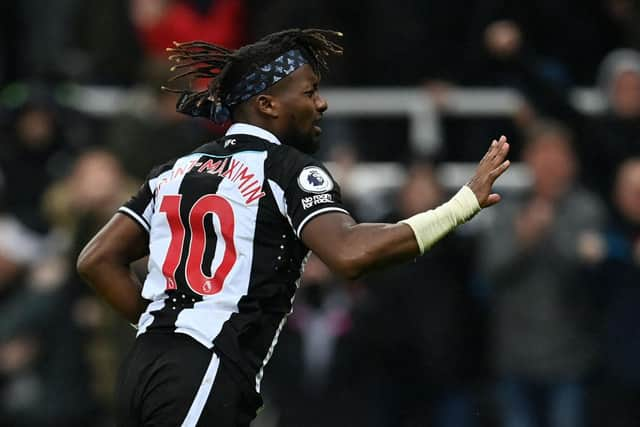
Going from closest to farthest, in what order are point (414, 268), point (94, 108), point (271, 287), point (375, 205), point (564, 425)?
1. point (271, 287)
2. point (564, 425)
3. point (414, 268)
4. point (375, 205)
5. point (94, 108)

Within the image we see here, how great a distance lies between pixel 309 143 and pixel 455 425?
3794mm

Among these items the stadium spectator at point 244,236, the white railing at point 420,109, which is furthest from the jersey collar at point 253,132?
the white railing at point 420,109

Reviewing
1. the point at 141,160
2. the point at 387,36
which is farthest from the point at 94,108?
the point at 387,36

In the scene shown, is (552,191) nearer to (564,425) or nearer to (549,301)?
(549,301)

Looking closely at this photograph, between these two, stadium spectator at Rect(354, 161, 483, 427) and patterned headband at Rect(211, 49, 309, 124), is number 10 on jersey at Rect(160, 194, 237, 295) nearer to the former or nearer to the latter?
patterned headband at Rect(211, 49, 309, 124)

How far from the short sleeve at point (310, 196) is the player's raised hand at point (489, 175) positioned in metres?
0.44

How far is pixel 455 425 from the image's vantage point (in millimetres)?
8648

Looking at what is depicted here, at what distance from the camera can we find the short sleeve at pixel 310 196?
15.8 feet

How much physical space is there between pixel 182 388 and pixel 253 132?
0.94m

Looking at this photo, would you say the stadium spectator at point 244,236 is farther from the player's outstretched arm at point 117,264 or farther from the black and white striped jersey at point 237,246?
the player's outstretched arm at point 117,264

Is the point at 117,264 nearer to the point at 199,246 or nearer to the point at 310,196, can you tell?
the point at 199,246

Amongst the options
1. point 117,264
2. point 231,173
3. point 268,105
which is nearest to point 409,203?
point 117,264

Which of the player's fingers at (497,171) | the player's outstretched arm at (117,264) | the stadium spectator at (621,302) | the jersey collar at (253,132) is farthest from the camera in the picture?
the stadium spectator at (621,302)

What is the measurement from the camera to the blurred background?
8.40m
